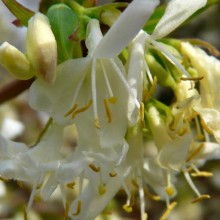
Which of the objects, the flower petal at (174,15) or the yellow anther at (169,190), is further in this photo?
the yellow anther at (169,190)

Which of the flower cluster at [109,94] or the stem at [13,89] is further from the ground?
the flower cluster at [109,94]

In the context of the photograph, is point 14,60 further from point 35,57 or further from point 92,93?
point 92,93

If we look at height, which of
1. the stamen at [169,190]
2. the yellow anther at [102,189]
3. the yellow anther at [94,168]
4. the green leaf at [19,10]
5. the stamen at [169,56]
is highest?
the green leaf at [19,10]

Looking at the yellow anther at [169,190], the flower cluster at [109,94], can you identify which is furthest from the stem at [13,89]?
the yellow anther at [169,190]

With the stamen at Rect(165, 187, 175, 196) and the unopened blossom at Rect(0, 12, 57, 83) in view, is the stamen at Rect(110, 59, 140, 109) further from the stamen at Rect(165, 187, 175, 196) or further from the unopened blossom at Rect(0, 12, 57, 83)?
the stamen at Rect(165, 187, 175, 196)

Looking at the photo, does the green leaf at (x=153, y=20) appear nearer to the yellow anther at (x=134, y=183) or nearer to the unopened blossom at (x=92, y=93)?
the unopened blossom at (x=92, y=93)

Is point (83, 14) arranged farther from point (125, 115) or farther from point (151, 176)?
point (151, 176)

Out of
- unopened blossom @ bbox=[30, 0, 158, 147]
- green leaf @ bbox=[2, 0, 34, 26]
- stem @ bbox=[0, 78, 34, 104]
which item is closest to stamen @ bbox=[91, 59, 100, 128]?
unopened blossom @ bbox=[30, 0, 158, 147]
